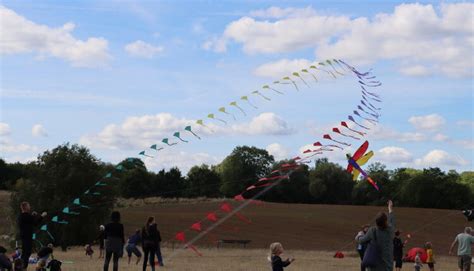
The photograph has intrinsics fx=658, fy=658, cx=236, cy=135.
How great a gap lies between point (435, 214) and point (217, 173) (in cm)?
2281

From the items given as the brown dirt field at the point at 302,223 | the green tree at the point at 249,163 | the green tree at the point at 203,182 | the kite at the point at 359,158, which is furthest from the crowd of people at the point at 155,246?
the green tree at the point at 203,182

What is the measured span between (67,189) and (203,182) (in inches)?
1213

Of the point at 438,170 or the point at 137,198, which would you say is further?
the point at 438,170

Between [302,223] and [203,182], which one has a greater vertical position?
[203,182]

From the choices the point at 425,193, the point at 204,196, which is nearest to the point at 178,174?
the point at 204,196

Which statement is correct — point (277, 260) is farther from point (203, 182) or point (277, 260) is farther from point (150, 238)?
point (203, 182)

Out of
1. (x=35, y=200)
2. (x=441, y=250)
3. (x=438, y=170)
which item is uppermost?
(x=438, y=170)

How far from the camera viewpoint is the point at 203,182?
230 ft

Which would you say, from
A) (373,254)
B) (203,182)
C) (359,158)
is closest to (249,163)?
(203,182)

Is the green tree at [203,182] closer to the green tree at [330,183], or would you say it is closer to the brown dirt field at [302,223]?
the brown dirt field at [302,223]

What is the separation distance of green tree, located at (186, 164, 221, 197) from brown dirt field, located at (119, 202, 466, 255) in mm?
3724

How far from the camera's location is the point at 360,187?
75.4 meters

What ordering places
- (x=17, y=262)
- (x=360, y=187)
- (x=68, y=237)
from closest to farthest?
(x=17, y=262), (x=68, y=237), (x=360, y=187)

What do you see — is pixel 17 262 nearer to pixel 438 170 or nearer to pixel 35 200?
pixel 35 200
